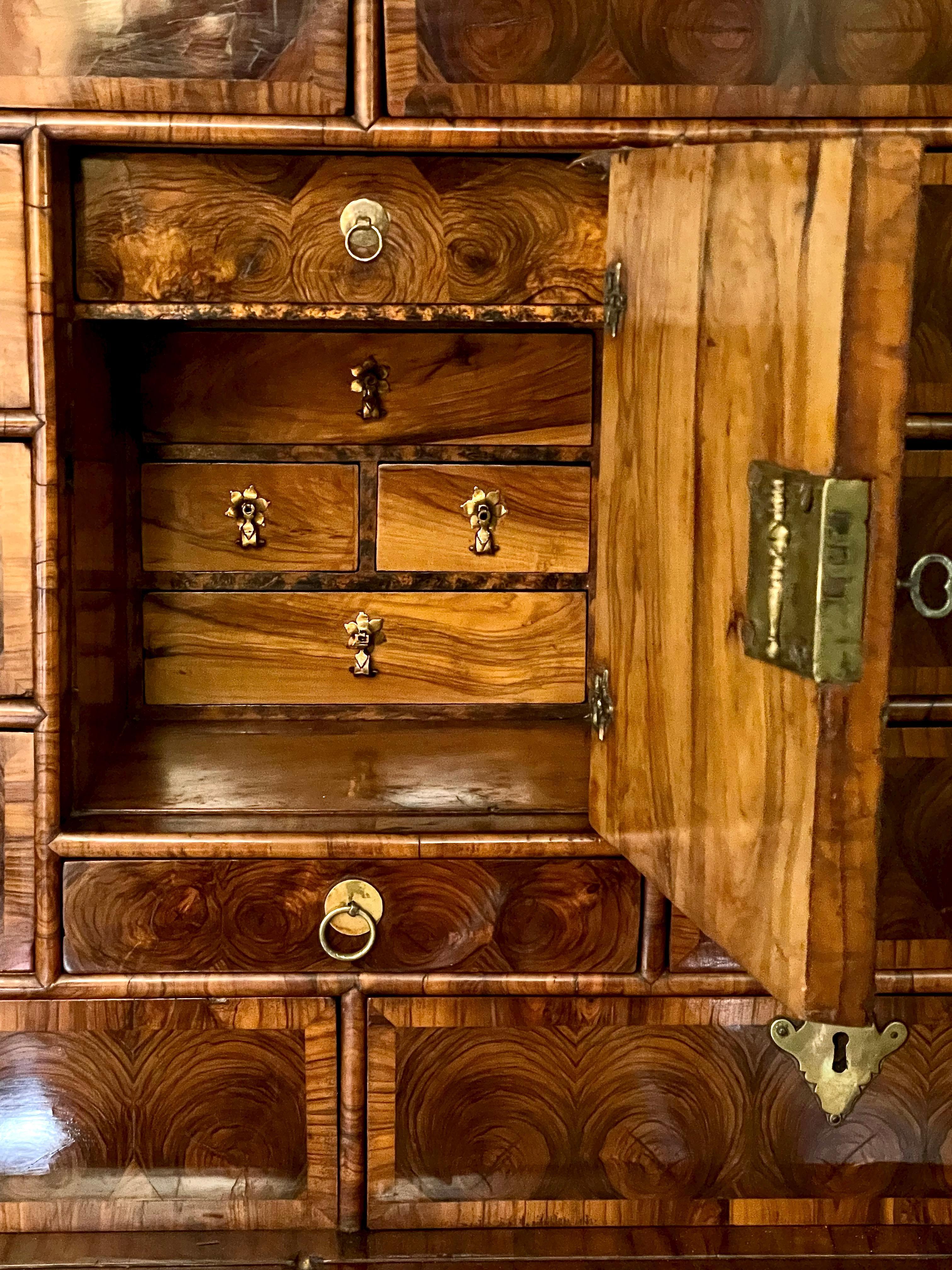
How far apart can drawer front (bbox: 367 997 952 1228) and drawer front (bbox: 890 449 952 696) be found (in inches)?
13.4

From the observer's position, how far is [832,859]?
805mm

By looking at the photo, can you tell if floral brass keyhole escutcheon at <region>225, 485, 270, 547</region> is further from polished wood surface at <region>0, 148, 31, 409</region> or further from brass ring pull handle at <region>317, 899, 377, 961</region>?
brass ring pull handle at <region>317, 899, 377, 961</region>

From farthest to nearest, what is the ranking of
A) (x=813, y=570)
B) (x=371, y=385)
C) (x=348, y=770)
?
(x=371, y=385), (x=348, y=770), (x=813, y=570)

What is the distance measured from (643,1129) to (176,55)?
3.66 feet

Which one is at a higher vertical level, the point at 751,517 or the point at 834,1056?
the point at 751,517

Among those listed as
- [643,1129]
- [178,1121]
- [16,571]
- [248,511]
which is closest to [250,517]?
[248,511]

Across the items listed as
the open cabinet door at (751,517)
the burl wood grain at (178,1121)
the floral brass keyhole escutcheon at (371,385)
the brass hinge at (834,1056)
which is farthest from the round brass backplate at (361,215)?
the brass hinge at (834,1056)

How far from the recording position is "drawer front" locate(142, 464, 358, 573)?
148 cm

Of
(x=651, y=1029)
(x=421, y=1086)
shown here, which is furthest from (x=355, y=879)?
(x=651, y=1029)

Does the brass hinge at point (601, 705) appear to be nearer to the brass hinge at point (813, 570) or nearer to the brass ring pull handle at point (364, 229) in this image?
the brass hinge at point (813, 570)

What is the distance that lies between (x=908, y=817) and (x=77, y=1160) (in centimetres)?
89

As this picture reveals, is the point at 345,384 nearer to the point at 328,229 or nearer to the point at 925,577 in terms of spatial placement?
the point at 328,229

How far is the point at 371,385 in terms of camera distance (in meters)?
1.46

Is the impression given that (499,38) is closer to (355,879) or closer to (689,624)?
(689,624)
